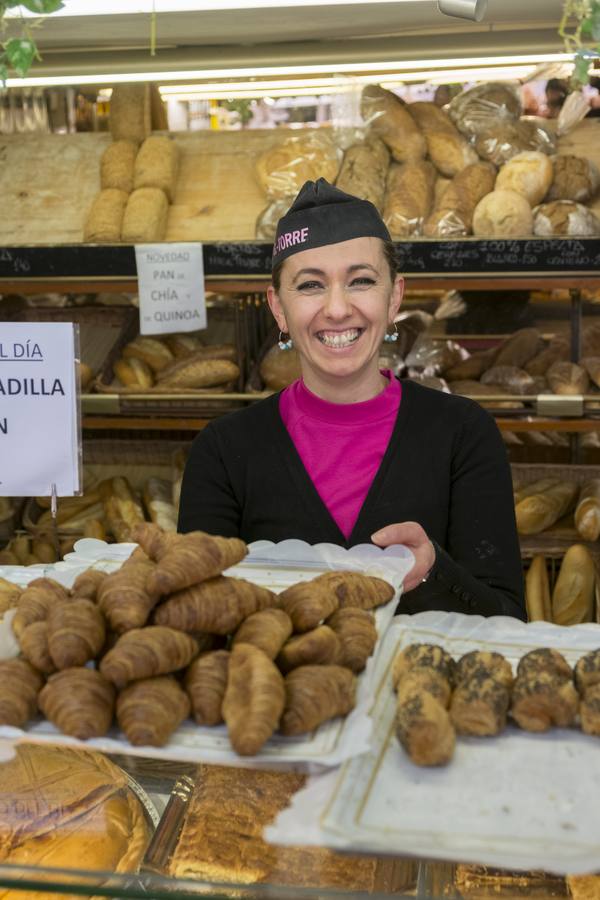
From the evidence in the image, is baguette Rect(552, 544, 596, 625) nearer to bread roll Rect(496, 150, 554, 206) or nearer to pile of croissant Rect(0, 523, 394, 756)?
bread roll Rect(496, 150, 554, 206)

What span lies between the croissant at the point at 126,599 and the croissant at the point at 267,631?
0.35 feet

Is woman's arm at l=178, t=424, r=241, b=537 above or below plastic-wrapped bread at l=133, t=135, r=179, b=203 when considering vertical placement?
below

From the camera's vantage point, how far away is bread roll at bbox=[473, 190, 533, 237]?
9.61 ft

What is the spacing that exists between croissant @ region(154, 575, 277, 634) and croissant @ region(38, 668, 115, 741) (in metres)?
0.10

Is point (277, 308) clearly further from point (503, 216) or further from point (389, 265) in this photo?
point (503, 216)

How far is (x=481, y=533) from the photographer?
6.44 feet

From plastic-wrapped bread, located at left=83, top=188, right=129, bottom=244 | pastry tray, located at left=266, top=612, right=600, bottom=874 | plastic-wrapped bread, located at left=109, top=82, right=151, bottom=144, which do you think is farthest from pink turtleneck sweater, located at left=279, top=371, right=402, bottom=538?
plastic-wrapped bread, located at left=109, top=82, right=151, bottom=144

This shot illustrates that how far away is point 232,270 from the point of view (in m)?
2.96

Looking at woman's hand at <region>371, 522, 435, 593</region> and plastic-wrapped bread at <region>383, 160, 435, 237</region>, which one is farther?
plastic-wrapped bread at <region>383, 160, 435, 237</region>

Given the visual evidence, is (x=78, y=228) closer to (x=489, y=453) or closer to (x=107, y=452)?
(x=107, y=452)

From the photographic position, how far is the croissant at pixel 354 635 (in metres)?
1.11

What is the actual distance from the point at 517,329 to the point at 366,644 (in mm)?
2604

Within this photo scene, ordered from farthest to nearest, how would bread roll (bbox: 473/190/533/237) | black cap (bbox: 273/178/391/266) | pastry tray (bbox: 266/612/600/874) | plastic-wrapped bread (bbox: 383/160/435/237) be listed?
plastic-wrapped bread (bbox: 383/160/435/237) < bread roll (bbox: 473/190/533/237) < black cap (bbox: 273/178/391/266) < pastry tray (bbox: 266/612/600/874)

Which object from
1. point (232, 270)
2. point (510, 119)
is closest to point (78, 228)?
point (232, 270)
